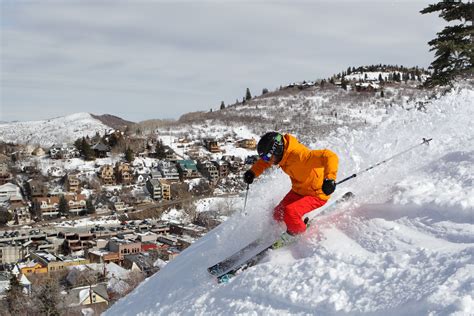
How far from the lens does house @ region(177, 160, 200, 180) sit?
73625 millimetres

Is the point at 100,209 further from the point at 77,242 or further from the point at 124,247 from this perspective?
the point at 124,247

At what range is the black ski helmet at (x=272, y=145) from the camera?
5414mm

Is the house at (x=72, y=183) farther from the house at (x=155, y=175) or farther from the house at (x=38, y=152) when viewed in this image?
the house at (x=38, y=152)

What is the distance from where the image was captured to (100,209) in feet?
194

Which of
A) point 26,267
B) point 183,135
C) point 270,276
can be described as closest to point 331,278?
point 270,276

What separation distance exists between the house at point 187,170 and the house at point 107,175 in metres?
10.4

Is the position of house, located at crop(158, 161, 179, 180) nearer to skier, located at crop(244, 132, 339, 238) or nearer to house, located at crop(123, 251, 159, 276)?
house, located at crop(123, 251, 159, 276)

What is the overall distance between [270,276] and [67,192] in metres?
66.4

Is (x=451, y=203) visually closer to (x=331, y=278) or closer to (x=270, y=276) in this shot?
(x=331, y=278)

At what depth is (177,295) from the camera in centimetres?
549

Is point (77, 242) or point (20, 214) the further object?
point (20, 214)

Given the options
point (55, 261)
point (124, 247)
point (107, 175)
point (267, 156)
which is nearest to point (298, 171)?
point (267, 156)

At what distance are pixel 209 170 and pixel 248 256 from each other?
6902 centimetres

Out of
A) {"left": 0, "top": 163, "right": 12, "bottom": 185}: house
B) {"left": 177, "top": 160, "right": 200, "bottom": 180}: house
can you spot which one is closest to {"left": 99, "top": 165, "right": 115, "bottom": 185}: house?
{"left": 177, "top": 160, "right": 200, "bottom": 180}: house
